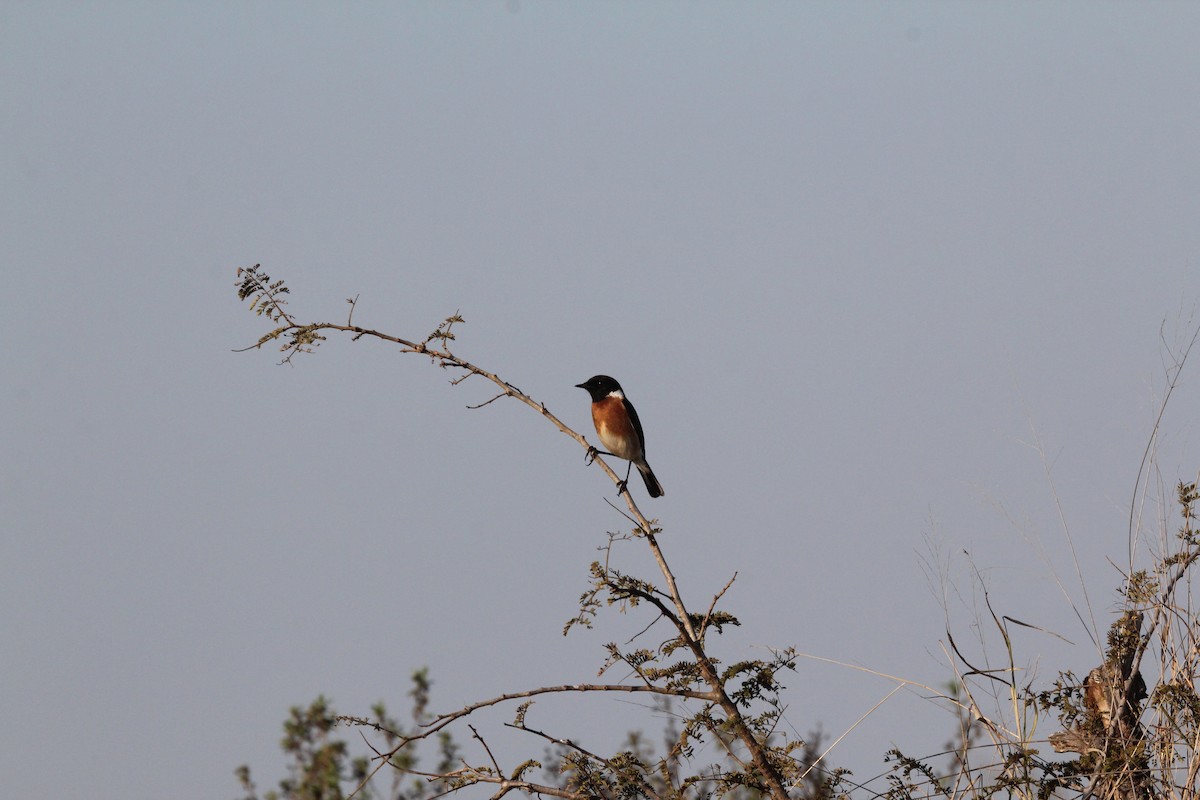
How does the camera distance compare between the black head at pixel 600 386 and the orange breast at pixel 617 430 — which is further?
the black head at pixel 600 386

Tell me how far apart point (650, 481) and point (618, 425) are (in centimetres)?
48

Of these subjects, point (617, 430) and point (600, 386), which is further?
point (600, 386)

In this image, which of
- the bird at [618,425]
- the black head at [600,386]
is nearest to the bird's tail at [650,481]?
the bird at [618,425]

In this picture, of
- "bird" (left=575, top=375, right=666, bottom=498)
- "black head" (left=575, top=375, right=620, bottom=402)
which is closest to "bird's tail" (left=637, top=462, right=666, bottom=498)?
"bird" (left=575, top=375, right=666, bottom=498)

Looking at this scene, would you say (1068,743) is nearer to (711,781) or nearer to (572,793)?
(711,781)

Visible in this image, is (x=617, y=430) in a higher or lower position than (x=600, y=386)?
lower

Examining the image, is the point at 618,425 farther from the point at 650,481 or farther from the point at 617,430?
the point at 650,481

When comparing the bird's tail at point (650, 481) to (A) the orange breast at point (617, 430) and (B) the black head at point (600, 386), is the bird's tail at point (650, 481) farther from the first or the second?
(B) the black head at point (600, 386)

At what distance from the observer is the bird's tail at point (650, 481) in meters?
8.84

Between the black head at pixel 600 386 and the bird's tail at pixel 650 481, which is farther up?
the black head at pixel 600 386

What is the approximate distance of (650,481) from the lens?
351 inches

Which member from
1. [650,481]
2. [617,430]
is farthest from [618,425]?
[650,481]

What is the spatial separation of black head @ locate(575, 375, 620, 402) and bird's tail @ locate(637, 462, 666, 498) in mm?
506

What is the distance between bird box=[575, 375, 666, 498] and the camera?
28.4 feet
